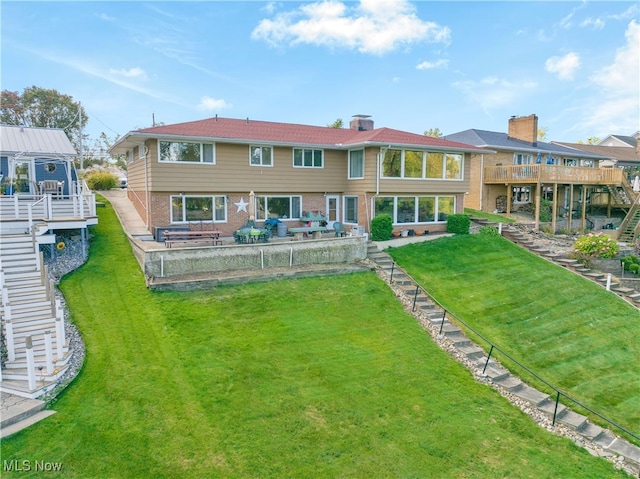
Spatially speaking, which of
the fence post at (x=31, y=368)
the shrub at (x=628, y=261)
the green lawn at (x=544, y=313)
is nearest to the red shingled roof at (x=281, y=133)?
the green lawn at (x=544, y=313)

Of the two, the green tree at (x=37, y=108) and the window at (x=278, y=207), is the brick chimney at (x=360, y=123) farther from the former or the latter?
the green tree at (x=37, y=108)

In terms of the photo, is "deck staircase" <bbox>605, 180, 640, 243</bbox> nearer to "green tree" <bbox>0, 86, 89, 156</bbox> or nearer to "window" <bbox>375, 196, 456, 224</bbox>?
"window" <bbox>375, 196, 456, 224</bbox>

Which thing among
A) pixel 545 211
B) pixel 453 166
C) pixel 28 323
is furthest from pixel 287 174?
pixel 545 211

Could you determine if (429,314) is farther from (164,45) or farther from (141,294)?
(164,45)

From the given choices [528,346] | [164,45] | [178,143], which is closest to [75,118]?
[164,45]

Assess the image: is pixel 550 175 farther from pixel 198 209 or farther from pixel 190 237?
pixel 190 237

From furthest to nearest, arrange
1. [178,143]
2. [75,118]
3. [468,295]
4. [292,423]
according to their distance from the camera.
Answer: [75,118] < [178,143] < [468,295] < [292,423]
